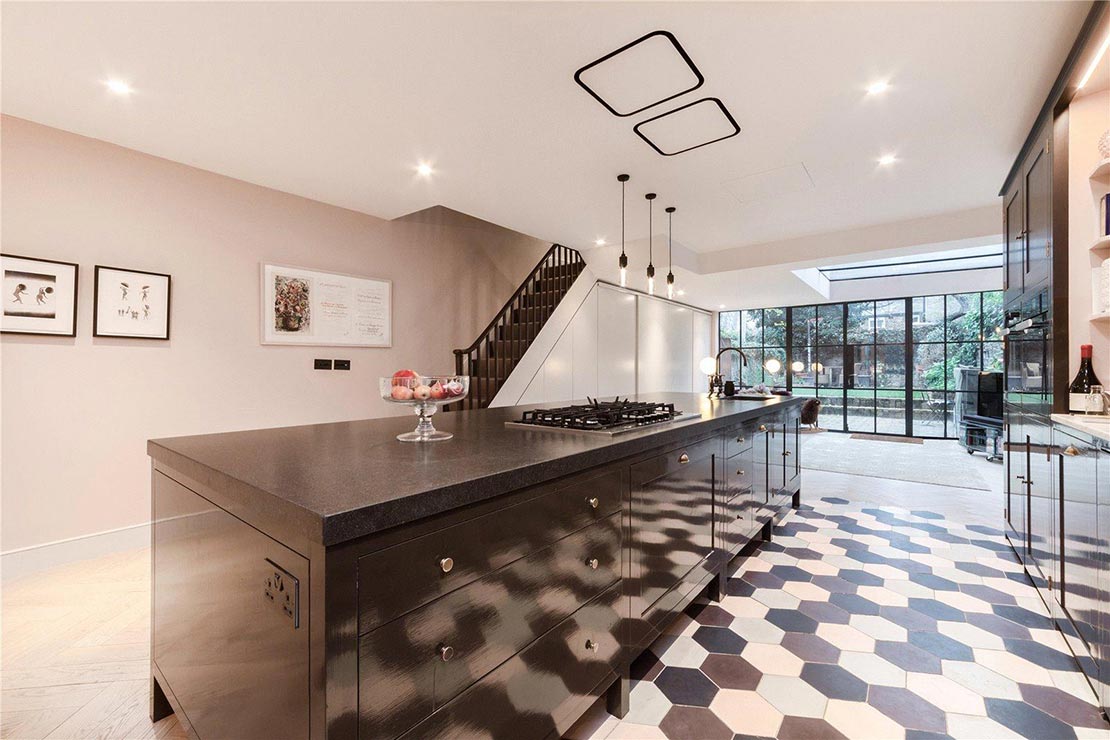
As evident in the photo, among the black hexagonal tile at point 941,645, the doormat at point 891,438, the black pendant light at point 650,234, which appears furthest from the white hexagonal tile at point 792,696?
the doormat at point 891,438

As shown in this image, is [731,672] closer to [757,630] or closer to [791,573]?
[757,630]

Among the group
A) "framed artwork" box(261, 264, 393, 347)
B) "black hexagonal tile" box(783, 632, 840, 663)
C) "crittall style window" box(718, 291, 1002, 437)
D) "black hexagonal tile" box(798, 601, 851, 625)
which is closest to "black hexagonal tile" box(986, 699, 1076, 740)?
"black hexagonal tile" box(783, 632, 840, 663)

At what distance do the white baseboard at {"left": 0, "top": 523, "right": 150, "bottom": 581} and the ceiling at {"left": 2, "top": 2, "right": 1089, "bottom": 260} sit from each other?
249 centimetres

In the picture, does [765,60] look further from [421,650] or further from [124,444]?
[124,444]

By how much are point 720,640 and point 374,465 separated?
1.72 meters

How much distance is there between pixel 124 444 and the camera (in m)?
3.13

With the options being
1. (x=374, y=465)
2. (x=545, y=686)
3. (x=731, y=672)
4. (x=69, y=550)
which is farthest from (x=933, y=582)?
(x=69, y=550)

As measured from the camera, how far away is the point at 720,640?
203 centimetres

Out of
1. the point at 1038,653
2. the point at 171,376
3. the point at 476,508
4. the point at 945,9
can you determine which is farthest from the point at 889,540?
the point at 171,376

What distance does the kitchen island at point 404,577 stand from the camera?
0.85 m

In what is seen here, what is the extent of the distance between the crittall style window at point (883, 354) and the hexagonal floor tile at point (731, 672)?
6355 millimetres

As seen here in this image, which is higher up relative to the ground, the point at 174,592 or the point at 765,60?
the point at 765,60

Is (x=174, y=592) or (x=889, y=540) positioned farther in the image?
(x=889, y=540)

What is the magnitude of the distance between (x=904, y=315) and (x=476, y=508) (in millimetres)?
10287
